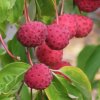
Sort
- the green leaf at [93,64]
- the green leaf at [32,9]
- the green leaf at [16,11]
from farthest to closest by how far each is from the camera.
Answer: the green leaf at [93,64] → the green leaf at [32,9] → the green leaf at [16,11]

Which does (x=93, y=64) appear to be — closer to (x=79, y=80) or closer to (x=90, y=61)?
(x=90, y=61)

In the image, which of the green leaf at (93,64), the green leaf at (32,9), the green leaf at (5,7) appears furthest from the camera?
the green leaf at (93,64)

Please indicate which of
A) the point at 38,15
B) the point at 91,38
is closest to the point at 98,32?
the point at 91,38

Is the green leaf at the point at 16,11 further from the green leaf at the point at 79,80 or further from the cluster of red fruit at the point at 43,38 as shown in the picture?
the green leaf at the point at 79,80

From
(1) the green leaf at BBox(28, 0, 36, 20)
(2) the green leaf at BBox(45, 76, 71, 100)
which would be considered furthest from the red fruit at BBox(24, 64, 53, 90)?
(1) the green leaf at BBox(28, 0, 36, 20)

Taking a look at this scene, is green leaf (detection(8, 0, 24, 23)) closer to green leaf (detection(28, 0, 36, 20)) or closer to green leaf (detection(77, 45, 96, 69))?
green leaf (detection(28, 0, 36, 20))

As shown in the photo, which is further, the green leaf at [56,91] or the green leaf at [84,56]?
the green leaf at [84,56]

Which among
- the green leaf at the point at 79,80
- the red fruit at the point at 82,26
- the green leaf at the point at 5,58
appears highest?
the red fruit at the point at 82,26

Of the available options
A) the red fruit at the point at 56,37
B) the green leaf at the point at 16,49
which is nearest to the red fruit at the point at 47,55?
the green leaf at the point at 16,49
